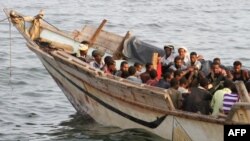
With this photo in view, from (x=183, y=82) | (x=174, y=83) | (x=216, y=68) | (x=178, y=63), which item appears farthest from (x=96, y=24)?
(x=174, y=83)

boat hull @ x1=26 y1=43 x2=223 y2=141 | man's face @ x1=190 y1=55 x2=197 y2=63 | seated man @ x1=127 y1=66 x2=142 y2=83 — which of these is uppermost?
man's face @ x1=190 y1=55 x2=197 y2=63

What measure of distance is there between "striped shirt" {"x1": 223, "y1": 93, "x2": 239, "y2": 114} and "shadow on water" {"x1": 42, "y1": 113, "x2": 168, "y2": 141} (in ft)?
5.89

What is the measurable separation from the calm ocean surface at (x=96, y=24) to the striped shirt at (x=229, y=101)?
6.47ft

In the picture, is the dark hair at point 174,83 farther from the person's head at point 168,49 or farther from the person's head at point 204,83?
the person's head at point 168,49

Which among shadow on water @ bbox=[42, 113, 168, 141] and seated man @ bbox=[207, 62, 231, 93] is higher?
seated man @ bbox=[207, 62, 231, 93]

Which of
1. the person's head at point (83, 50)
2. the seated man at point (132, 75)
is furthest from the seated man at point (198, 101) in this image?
the person's head at point (83, 50)

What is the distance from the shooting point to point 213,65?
16.3 m

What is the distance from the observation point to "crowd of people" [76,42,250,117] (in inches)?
568

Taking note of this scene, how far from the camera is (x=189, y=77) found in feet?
53.6

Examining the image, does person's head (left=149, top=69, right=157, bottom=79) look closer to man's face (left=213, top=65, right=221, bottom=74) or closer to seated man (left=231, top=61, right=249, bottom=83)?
man's face (left=213, top=65, right=221, bottom=74)

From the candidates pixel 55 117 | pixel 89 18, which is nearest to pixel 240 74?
pixel 55 117

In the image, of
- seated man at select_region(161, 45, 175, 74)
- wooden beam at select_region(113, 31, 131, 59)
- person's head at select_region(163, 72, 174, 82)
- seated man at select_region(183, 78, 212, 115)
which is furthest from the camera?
wooden beam at select_region(113, 31, 131, 59)

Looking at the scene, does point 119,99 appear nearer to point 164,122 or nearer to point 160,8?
point 164,122

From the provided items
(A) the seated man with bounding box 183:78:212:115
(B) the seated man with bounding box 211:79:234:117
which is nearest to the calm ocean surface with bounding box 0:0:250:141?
(A) the seated man with bounding box 183:78:212:115
